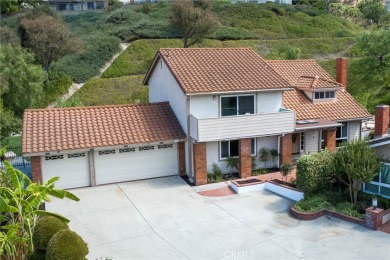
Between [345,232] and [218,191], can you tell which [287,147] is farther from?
[345,232]

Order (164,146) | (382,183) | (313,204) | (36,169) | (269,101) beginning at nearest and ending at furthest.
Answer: (313,204) → (382,183) → (36,169) → (164,146) → (269,101)

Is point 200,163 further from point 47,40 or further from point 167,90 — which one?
point 47,40

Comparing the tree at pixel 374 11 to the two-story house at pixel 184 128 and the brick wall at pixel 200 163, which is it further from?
the brick wall at pixel 200 163

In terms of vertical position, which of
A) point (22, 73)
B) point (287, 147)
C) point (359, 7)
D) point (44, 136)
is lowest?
point (287, 147)

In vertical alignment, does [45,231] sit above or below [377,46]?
below

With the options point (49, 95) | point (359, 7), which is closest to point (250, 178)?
point (49, 95)

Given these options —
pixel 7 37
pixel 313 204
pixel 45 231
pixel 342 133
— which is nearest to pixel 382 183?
pixel 313 204

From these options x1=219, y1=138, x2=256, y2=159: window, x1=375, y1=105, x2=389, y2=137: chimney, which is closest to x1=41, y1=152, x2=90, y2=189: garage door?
x1=219, y1=138, x2=256, y2=159: window

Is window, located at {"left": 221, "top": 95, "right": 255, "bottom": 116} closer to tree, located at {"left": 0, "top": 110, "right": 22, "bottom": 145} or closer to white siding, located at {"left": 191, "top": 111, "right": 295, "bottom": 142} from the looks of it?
white siding, located at {"left": 191, "top": 111, "right": 295, "bottom": 142}
